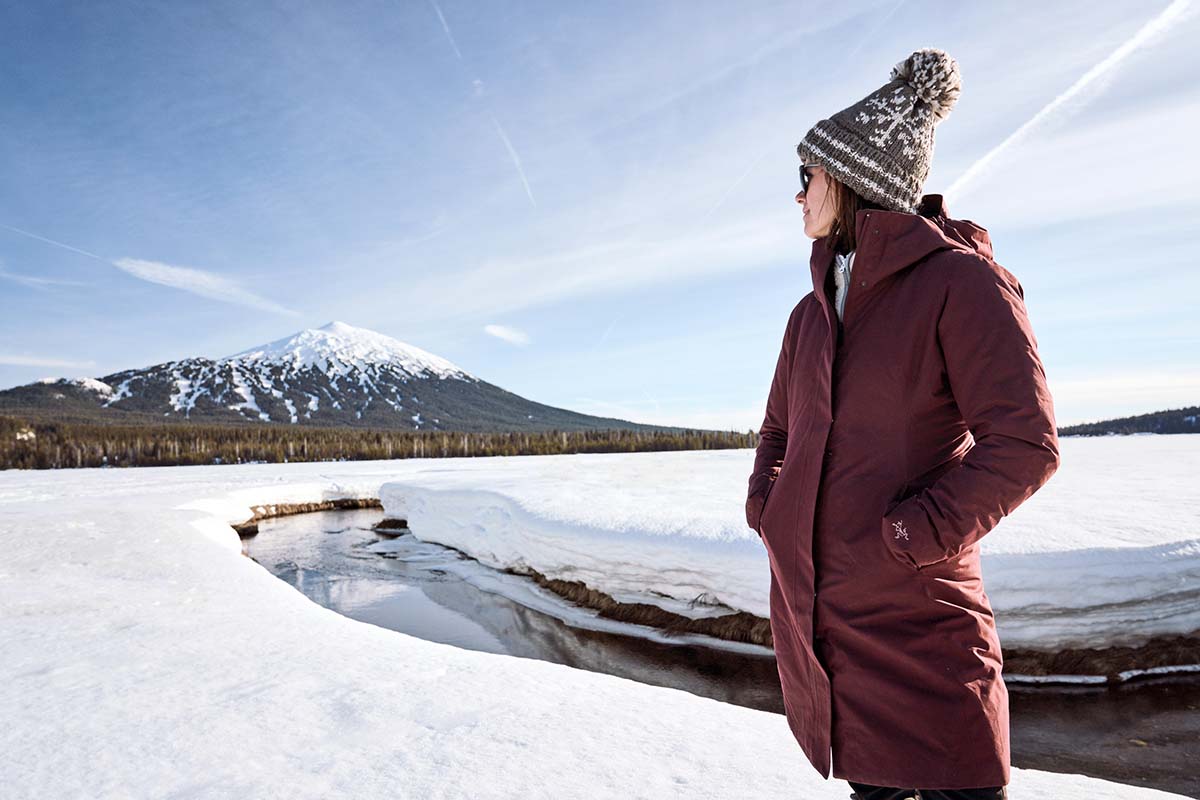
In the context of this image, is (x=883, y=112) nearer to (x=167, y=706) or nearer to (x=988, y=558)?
(x=167, y=706)

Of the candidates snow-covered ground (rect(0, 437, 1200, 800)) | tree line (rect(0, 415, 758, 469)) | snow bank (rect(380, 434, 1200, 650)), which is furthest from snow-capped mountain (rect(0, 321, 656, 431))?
snow-covered ground (rect(0, 437, 1200, 800))

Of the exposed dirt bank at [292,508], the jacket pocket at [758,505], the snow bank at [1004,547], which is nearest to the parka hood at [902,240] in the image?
the jacket pocket at [758,505]

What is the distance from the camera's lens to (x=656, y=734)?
113 inches

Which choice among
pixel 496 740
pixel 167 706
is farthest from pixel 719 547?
pixel 167 706

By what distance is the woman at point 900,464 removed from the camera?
119 cm

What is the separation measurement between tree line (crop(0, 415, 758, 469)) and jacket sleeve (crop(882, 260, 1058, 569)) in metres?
42.1

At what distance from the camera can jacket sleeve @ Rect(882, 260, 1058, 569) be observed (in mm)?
1148

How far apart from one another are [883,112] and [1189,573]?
6416 millimetres

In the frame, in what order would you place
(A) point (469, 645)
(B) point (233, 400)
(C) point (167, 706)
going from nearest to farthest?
(C) point (167, 706), (A) point (469, 645), (B) point (233, 400)

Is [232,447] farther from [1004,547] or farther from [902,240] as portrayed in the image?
[902,240]

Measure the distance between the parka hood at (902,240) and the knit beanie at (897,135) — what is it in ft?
0.33

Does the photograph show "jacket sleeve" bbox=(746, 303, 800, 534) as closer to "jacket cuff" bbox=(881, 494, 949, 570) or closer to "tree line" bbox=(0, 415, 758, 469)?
"jacket cuff" bbox=(881, 494, 949, 570)

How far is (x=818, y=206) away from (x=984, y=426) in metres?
0.71

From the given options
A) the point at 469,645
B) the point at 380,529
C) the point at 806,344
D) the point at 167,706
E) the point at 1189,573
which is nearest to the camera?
the point at 806,344
